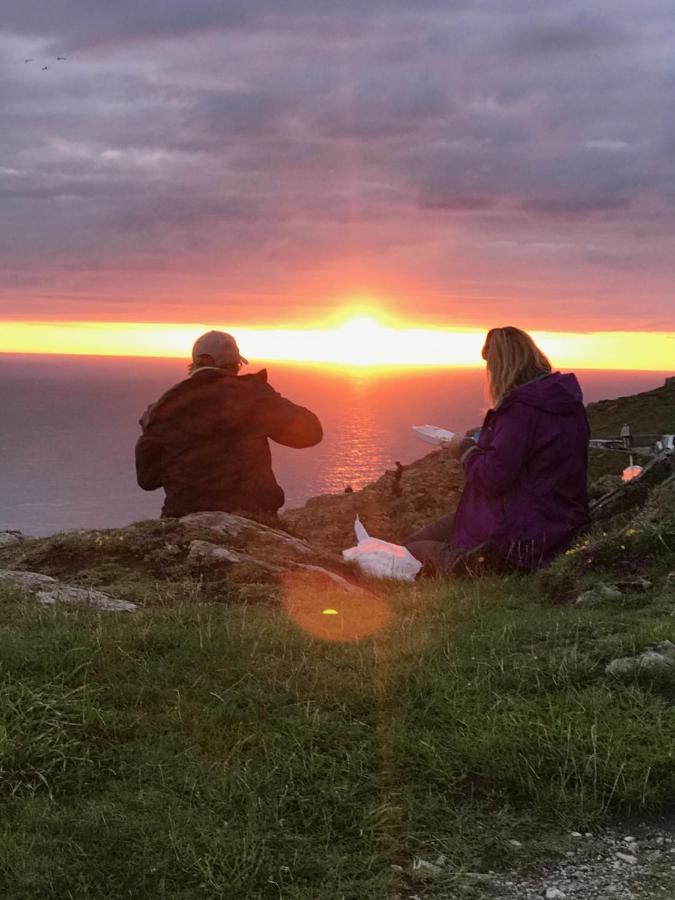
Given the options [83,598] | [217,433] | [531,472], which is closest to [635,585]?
[531,472]

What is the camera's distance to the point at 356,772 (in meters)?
4.49

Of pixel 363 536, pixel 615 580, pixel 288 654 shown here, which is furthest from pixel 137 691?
pixel 363 536

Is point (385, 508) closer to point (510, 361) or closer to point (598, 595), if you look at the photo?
point (510, 361)

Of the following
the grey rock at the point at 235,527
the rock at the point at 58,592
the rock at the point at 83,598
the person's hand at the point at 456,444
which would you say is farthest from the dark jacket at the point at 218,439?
the rock at the point at 83,598

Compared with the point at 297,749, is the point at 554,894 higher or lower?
lower

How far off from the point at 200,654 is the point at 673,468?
6031mm

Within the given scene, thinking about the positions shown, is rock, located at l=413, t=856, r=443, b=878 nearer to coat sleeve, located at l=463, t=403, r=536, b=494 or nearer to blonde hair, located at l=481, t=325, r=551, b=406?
coat sleeve, located at l=463, t=403, r=536, b=494

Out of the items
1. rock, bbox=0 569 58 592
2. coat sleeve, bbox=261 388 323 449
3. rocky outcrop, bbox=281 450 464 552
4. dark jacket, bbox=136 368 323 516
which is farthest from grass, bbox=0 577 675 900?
rocky outcrop, bbox=281 450 464 552

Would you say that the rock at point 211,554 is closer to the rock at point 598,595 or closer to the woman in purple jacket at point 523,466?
the woman in purple jacket at point 523,466

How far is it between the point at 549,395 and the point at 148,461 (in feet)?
14.8

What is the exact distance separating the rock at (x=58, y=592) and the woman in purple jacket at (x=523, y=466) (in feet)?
10.8

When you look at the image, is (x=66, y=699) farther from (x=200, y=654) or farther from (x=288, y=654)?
(x=288, y=654)

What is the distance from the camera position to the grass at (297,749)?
385 cm

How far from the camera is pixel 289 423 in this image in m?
9.63
